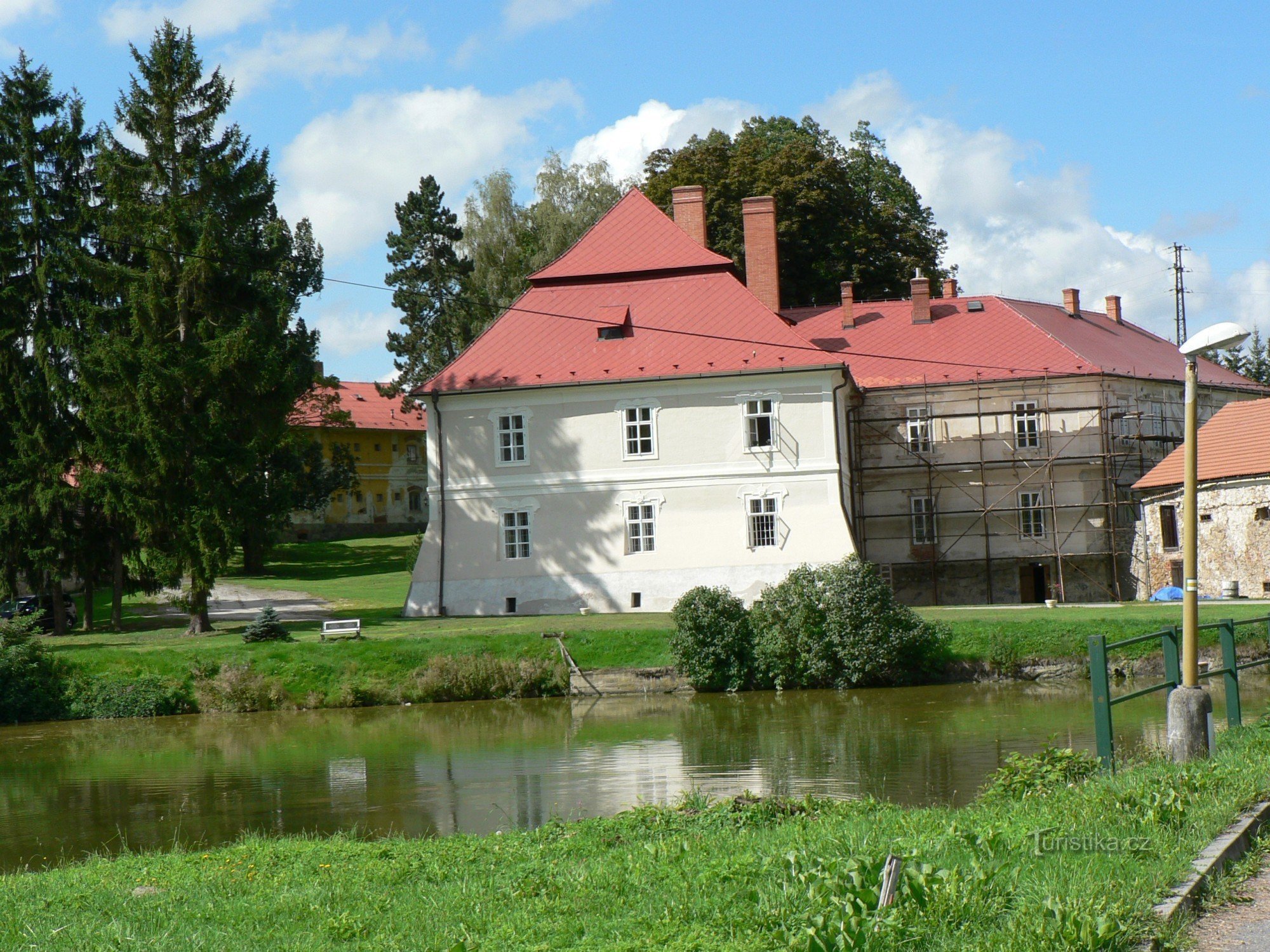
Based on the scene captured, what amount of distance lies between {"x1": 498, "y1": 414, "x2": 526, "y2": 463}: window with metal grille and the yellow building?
32350 mm

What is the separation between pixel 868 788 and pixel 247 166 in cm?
2512

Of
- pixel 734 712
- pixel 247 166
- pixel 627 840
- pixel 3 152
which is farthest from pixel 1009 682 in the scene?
pixel 3 152

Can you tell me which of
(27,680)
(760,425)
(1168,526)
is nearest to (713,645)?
(760,425)

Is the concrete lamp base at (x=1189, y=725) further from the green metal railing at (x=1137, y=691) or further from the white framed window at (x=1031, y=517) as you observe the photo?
the white framed window at (x=1031, y=517)

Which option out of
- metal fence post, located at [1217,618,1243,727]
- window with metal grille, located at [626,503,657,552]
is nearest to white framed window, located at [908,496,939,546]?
window with metal grille, located at [626,503,657,552]

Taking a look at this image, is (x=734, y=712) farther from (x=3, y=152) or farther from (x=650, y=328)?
(x=3, y=152)

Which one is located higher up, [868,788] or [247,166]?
[247,166]

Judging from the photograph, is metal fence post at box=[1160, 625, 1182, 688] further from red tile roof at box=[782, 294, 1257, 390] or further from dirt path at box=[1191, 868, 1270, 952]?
red tile roof at box=[782, 294, 1257, 390]

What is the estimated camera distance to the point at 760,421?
34344mm

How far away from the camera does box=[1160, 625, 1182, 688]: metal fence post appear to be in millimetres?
11055

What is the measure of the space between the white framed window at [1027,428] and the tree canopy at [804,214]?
8277mm

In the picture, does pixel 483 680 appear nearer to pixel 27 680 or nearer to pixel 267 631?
pixel 267 631

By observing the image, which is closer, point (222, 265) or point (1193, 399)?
point (1193, 399)

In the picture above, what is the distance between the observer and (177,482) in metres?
31.3
